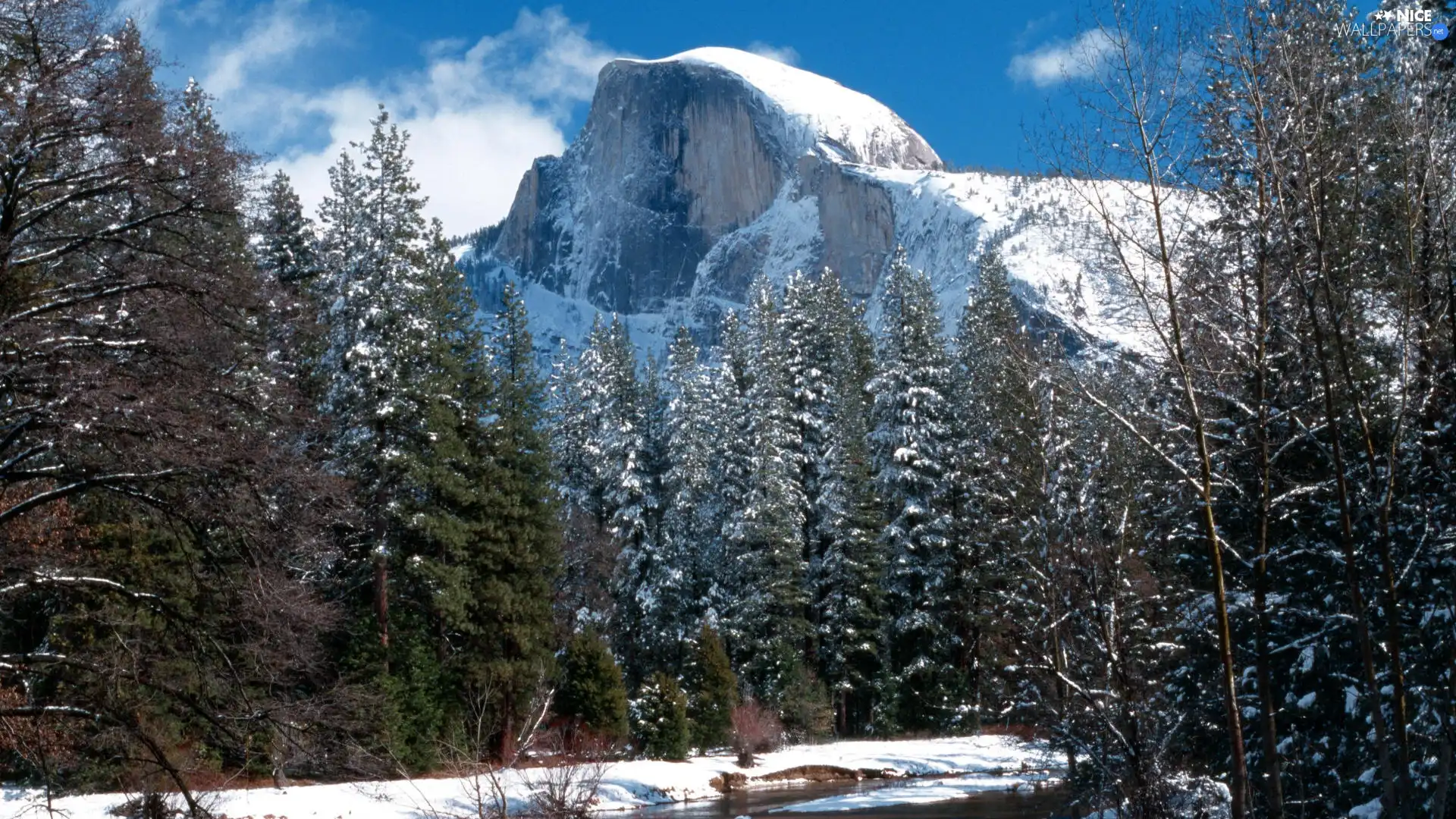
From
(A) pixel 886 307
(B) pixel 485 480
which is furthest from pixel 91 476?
(A) pixel 886 307

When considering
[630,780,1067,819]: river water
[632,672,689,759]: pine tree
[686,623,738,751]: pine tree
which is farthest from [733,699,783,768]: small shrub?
[630,780,1067,819]: river water

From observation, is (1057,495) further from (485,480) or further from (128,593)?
(485,480)

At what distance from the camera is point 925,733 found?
36656 mm

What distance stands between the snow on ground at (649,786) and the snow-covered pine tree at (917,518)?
1781 millimetres

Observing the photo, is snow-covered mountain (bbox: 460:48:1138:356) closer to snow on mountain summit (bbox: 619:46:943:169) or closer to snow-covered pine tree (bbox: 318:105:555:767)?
snow on mountain summit (bbox: 619:46:943:169)

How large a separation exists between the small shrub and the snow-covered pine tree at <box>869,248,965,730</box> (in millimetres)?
5391

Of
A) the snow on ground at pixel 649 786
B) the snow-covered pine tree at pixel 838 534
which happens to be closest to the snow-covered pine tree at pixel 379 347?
the snow on ground at pixel 649 786

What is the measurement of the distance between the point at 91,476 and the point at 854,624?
1321 inches

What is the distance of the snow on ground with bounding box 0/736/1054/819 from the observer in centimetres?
1778

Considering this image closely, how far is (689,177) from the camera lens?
177875 mm

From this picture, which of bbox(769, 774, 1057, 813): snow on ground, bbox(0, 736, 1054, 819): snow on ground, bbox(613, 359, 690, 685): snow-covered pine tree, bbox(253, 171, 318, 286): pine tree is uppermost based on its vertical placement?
bbox(253, 171, 318, 286): pine tree

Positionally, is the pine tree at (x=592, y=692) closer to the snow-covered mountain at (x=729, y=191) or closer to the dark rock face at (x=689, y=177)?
the snow-covered mountain at (x=729, y=191)

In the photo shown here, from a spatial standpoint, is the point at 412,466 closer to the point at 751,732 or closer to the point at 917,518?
the point at 751,732

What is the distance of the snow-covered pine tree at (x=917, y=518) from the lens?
1452 inches
